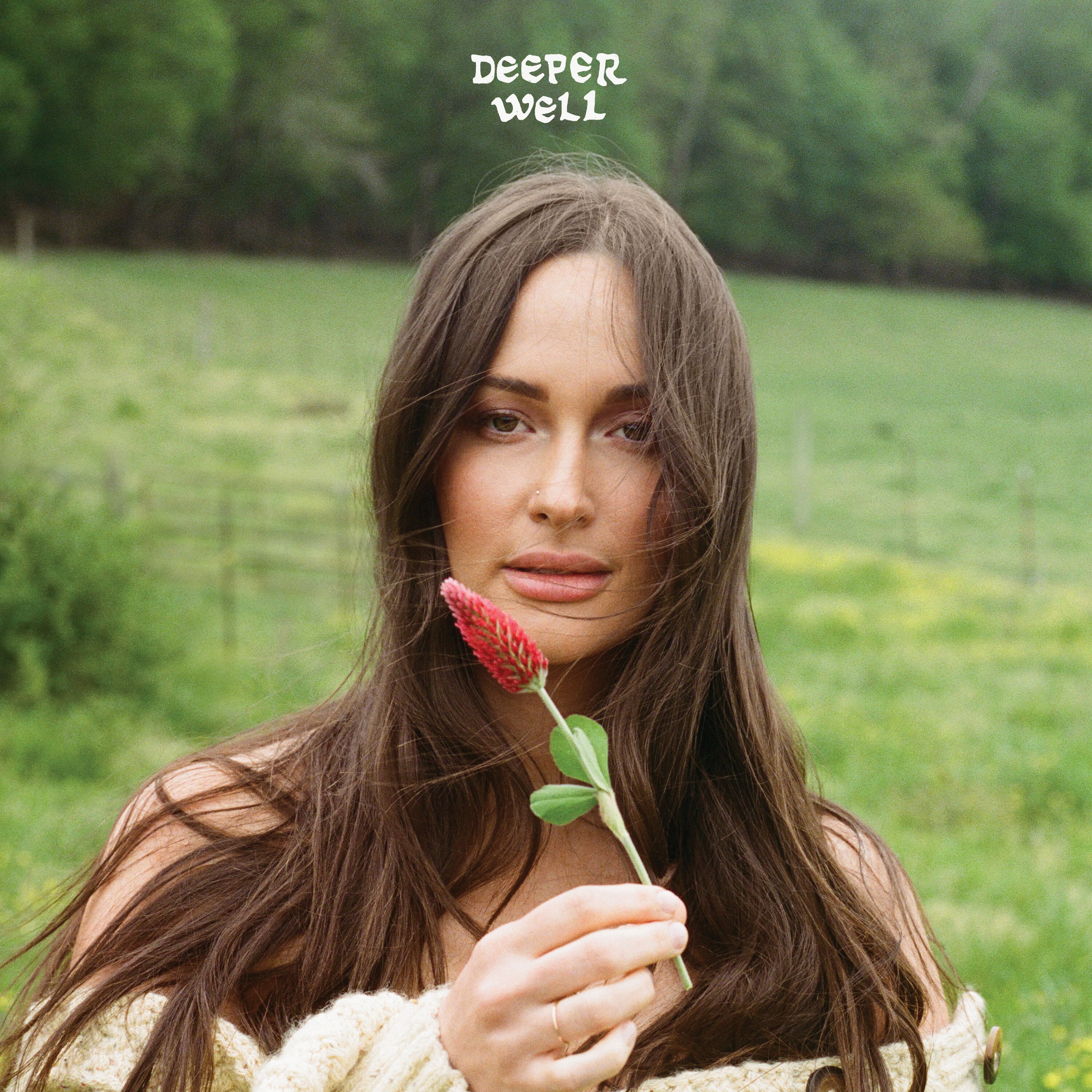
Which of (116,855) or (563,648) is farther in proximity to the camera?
(116,855)

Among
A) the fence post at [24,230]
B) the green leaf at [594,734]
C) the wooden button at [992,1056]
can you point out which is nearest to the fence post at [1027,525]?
the wooden button at [992,1056]

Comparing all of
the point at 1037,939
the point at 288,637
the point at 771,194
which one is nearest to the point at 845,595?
the point at 288,637

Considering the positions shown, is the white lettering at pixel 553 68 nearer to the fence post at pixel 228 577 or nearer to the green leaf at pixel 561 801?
the green leaf at pixel 561 801

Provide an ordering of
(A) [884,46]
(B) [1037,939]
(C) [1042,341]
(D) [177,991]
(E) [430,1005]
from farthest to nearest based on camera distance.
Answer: (A) [884,46], (C) [1042,341], (B) [1037,939], (D) [177,991], (E) [430,1005]

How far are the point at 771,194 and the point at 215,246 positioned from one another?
2011 centimetres

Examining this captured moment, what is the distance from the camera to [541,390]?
1732 millimetres

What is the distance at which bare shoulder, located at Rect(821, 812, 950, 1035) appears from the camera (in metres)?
1.99

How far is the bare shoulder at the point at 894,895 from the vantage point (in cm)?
199

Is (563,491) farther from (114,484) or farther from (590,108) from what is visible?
(114,484)

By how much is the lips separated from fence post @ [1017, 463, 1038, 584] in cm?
1143

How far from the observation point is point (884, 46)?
54562mm

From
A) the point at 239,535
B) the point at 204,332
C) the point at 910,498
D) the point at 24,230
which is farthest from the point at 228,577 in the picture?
the point at 24,230

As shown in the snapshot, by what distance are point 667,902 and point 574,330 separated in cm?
79

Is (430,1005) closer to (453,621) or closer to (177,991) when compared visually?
(177,991)
